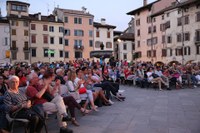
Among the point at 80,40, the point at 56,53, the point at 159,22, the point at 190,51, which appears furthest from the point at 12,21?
the point at 190,51

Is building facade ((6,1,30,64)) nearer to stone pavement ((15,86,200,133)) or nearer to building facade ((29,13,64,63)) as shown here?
building facade ((29,13,64,63))

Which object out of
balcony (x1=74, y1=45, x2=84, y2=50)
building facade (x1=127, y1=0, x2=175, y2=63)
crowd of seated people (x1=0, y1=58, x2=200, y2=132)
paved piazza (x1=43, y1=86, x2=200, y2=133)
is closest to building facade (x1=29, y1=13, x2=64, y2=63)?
balcony (x1=74, y1=45, x2=84, y2=50)

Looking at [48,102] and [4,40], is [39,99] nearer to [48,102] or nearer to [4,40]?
[48,102]

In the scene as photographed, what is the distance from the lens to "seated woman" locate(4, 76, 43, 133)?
5.32 m

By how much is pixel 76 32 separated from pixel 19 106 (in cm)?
5711

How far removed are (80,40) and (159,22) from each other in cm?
1926

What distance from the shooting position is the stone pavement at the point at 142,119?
6.40 meters

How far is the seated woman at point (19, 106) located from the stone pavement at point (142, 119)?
960 millimetres

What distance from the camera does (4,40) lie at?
2127 inches

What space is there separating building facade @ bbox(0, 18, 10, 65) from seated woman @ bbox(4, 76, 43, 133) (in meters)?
50.9

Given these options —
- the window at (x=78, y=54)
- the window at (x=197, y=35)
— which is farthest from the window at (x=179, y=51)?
the window at (x=78, y=54)

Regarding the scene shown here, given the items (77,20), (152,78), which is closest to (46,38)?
(77,20)

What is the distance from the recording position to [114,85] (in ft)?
35.8

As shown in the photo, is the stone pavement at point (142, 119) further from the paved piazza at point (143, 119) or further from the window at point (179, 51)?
the window at point (179, 51)
